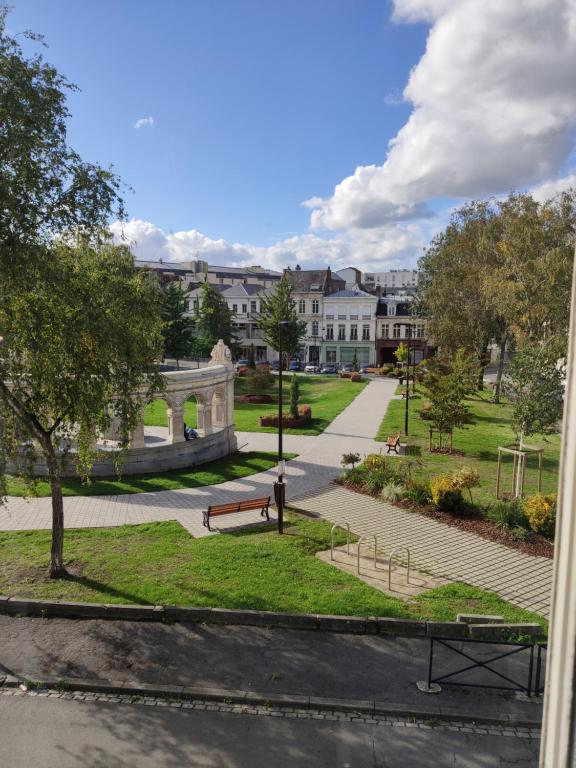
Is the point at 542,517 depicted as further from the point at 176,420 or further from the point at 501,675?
the point at 176,420

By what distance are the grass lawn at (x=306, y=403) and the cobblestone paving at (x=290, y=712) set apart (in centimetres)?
1425

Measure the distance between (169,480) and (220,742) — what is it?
13.0 meters

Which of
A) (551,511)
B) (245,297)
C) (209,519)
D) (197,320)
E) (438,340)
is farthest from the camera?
(245,297)

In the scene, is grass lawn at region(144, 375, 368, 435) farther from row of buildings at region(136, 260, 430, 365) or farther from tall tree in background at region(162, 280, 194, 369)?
row of buildings at region(136, 260, 430, 365)

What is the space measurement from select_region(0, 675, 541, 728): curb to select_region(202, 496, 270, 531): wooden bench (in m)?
6.56

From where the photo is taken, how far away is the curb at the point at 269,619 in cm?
948

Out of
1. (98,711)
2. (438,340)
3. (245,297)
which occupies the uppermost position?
(245,297)

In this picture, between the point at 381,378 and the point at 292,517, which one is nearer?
the point at 292,517

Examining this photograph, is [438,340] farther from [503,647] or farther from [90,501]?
[503,647]

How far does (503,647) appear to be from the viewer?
916 centimetres

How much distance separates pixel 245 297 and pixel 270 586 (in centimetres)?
5929

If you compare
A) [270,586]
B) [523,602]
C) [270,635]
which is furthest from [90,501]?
[523,602]

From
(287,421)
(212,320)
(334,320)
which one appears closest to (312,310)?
(334,320)

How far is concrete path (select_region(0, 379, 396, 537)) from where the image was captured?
1564cm
